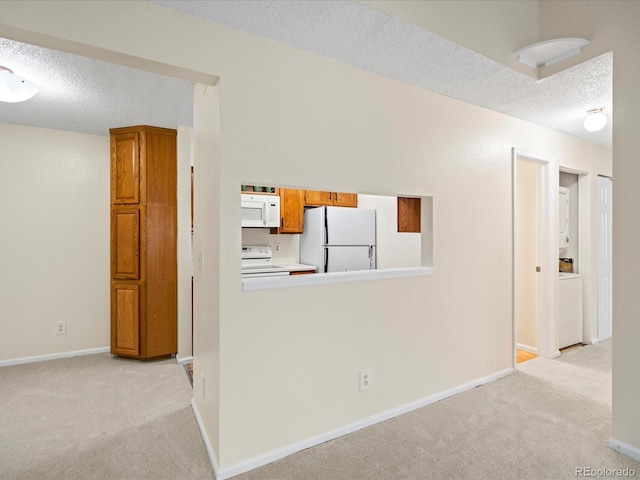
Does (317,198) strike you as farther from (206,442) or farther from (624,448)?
(624,448)

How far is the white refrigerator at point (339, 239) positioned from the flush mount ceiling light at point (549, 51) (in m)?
2.37

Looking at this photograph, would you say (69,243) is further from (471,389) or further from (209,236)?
(471,389)

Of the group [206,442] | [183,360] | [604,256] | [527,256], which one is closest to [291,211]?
[183,360]

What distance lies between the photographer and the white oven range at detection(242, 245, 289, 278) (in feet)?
13.1

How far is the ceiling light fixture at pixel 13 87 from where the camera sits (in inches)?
86.4

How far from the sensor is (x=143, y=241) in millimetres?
3521

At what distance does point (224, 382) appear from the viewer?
6.01ft

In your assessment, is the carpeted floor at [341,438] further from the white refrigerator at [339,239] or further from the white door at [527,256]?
the white refrigerator at [339,239]

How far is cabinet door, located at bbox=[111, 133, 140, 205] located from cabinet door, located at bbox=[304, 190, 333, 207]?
1.90 meters

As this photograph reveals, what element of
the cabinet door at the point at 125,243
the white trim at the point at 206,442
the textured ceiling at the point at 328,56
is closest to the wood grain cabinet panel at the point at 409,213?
the textured ceiling at the point at 328,56

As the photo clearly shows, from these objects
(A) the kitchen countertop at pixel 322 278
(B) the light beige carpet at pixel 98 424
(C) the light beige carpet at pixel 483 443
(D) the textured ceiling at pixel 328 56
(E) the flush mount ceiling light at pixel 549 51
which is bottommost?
(B) the light beige carpet at pixel 98 424

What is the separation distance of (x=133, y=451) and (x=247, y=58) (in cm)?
228

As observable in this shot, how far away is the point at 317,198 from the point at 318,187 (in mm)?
2479

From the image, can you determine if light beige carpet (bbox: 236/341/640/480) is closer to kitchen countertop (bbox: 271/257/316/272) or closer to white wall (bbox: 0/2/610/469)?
white wall (bbox: 0/2/610/469)
